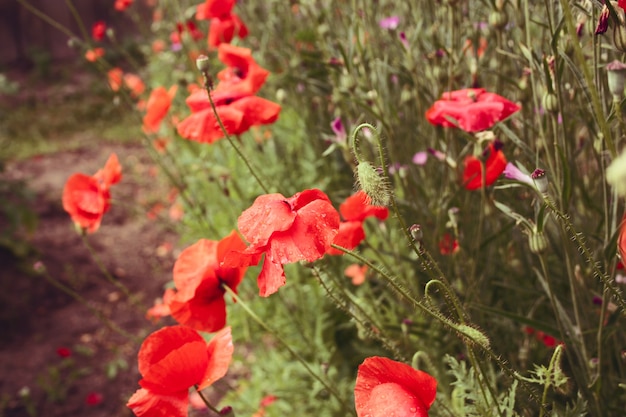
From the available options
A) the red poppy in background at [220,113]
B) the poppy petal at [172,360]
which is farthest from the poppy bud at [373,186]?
the red poppy in background at [220,113]

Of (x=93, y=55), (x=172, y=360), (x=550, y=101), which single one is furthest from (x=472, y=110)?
(x=93, y=55)

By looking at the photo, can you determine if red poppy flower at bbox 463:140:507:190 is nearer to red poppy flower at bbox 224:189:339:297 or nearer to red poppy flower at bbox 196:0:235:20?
red poppy flower at bbox 224:189:339:297

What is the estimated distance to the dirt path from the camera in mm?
2551

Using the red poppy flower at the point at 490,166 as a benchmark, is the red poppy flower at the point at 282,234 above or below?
above

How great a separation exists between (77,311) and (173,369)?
244cm

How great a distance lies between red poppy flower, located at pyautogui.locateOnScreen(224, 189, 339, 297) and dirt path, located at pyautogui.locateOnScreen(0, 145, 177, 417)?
119 cm

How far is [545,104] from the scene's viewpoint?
0.92 meters

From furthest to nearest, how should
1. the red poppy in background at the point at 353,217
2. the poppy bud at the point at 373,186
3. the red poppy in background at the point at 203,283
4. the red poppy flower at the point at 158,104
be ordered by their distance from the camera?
the red poppy flower at the point at 158,104 < the red poppy in background at the point at 353,217 < the red poppy in background at the point at 203,283 < the poppy bud at the point at 373,186

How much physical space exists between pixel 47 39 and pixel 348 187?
26.3 ft

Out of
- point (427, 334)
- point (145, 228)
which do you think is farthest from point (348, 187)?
point (145, 228)

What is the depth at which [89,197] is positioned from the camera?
1.51 m

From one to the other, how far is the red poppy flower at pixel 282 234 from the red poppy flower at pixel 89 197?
0.77 meters

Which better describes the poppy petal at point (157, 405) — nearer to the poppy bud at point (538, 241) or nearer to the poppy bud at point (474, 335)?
the poppy bud at point (474, 335)

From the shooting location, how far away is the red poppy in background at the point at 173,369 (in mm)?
908
